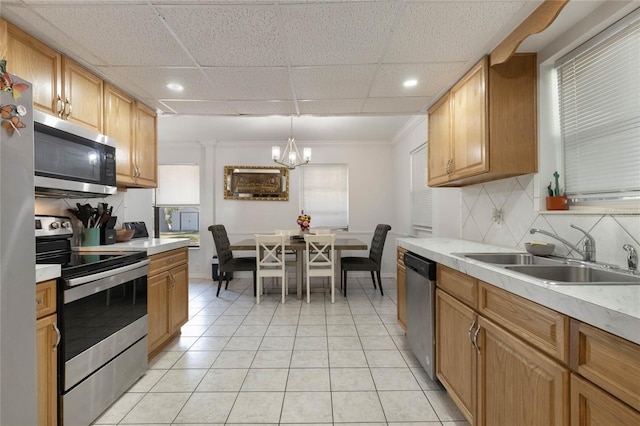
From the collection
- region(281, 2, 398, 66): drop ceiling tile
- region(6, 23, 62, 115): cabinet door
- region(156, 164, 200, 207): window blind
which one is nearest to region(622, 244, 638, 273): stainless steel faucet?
region(281, 2, 398, 66): drop ceiling tile

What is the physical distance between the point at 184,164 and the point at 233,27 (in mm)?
4283

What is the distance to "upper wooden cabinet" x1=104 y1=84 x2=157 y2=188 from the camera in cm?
229

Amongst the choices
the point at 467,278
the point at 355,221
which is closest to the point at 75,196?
the point at 467,278

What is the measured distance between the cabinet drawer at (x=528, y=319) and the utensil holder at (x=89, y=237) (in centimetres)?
274

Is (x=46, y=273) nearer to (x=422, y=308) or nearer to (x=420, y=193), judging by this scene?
(x=422, y=308)

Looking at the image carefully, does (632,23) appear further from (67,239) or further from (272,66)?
(67,239)

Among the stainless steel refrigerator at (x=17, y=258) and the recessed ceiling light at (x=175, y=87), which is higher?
the recessed ceiling light at (x=175, y=87)

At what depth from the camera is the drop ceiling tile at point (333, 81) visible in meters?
A: 2.02

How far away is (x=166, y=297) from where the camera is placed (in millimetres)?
2404

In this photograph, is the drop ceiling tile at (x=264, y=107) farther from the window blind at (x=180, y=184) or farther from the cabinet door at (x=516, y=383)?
the window blind at (x=180, y=184)

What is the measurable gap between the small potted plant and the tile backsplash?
0.06 m

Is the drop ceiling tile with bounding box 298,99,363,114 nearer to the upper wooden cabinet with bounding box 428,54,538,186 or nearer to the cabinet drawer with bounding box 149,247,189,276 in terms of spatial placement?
the upper wooden cabinet with bounding box 428,54,538,186

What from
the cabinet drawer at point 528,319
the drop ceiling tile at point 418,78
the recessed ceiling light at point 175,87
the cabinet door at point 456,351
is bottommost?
the cabinet door at point 456,351

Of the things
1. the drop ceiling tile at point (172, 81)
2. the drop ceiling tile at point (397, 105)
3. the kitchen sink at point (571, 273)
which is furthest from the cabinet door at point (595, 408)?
the drop ceiling tile at point (172, 81)
